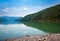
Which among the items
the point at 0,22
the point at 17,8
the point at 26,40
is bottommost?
the point at 26,40

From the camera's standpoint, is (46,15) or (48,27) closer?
(48,27)

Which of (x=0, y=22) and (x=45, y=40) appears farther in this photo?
(x=0, y=22)

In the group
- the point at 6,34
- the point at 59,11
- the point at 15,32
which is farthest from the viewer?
the point at 59,11

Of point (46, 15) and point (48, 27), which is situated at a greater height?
point (46, 15)

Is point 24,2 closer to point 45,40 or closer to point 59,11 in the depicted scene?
point 45,40

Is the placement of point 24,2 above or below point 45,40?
above

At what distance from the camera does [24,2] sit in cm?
580

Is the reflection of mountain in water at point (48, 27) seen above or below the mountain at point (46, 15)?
below

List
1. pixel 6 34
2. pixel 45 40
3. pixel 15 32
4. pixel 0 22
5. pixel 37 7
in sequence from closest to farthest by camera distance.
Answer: pixel 45 40 → pixel 6 34 → pixel 15 32 → pixel 37 7 → pixel 0 22

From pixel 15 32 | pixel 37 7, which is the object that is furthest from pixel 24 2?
pixel 15 32

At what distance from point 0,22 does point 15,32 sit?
1.58m

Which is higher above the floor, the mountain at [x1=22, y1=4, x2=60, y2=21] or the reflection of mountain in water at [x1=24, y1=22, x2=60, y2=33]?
the mountain at [x1=22, y1=4, x2=60, y2=21]

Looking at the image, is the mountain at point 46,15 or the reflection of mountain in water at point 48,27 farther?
the mountain at point 46,15

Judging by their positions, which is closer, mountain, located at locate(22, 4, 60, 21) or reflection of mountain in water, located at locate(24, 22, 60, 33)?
reflection of mountain in water, located at locate(24, 22, 60, 33)
